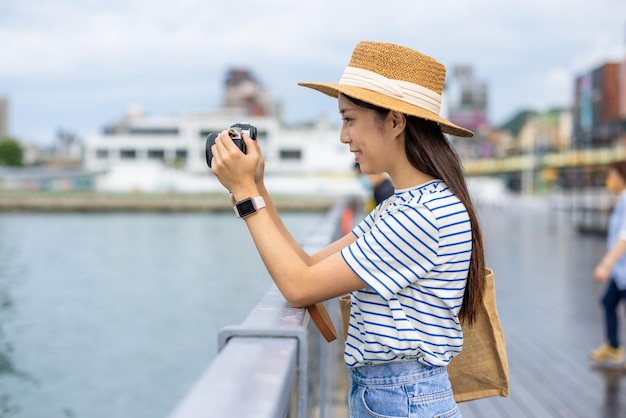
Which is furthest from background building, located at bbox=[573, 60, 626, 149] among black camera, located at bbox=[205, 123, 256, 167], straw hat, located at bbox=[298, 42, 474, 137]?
black camera, located at bbox=[205, 123, 256, 167]

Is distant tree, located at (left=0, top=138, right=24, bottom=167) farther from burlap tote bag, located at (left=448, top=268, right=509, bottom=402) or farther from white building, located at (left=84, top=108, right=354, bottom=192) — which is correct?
burlap tote bag, located at (left=448, top=268, right=509, bottom=402)

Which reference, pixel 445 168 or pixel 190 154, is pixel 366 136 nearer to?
pixel 445 168

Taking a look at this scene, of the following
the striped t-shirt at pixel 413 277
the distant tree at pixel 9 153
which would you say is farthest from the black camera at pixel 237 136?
the distant tree at pixel 9 153

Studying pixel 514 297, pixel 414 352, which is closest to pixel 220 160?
pixel 414 352

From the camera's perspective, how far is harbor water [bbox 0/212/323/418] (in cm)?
1242

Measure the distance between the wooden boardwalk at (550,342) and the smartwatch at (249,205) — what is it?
1.88 feet

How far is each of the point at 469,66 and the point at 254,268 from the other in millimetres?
100240

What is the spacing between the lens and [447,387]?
162 centimetres

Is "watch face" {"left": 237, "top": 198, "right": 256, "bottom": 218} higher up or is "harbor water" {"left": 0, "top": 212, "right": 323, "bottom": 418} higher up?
"watch face" {"left": 237, "top": 198, "right": 256, "bottom": 218}

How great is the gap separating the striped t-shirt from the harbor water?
12.5ft

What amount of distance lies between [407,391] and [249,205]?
0.50 metres

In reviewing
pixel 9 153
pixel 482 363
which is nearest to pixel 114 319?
pixel 482 363

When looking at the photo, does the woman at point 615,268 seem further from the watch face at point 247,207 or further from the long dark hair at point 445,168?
the watch face at point 247,207

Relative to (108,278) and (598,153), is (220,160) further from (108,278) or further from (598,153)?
(598,153)
